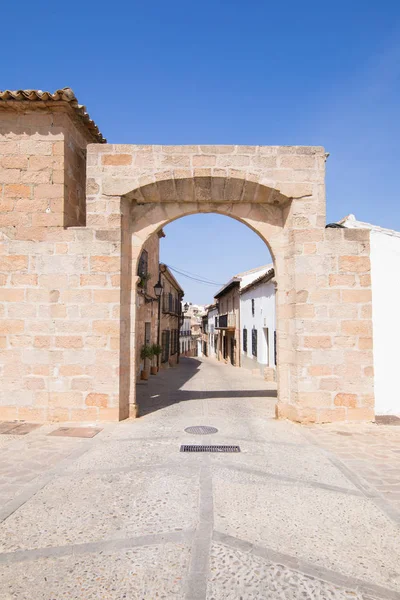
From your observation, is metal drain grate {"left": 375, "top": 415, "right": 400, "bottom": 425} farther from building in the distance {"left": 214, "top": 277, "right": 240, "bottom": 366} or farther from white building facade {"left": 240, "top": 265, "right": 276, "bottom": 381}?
building in the distance {"left": 214, "top": 277, "right": 240, "bottom": 366}

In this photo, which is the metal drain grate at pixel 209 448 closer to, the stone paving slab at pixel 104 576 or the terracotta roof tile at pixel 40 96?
the stone paving slab at pixel 104 576

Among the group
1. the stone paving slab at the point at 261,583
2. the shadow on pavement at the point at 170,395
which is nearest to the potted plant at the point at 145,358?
the shadow on pavement at the point at 170,395

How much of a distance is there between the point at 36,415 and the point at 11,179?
378 centimetres

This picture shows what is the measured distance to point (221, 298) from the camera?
28844 mm

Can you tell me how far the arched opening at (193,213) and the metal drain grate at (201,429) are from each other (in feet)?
3.96

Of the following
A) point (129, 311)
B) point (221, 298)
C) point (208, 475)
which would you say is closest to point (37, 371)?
point (129, 311)

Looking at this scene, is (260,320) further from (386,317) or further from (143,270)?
(386,317)

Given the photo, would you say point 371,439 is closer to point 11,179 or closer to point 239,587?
point 239,587

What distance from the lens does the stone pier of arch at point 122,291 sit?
234 inches

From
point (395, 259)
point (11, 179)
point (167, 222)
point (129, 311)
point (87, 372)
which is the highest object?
point (11, 179)

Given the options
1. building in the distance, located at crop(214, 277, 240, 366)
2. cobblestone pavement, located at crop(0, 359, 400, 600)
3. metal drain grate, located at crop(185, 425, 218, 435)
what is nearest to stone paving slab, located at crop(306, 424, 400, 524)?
cobblestone pavement, located at crop(0, 359, 400, 600)

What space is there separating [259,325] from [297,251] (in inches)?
414

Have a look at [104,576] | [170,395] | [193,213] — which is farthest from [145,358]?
[104,576]

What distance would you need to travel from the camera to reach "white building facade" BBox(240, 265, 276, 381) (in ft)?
46.6
